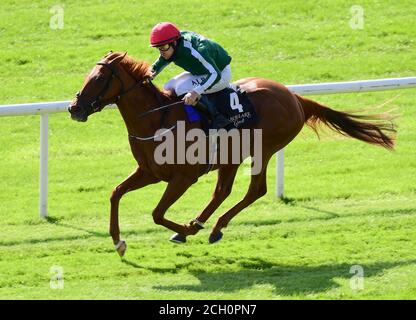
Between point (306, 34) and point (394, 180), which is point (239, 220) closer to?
point (394, 180)

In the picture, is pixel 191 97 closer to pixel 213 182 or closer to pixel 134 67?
pixel 134 67

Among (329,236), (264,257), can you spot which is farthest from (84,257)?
(329,236)

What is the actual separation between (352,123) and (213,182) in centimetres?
193

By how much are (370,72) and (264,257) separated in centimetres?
581

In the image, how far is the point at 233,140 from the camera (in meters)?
9.55

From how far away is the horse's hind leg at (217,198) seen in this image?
374 inches

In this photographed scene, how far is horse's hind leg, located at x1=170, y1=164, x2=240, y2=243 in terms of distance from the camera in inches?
374

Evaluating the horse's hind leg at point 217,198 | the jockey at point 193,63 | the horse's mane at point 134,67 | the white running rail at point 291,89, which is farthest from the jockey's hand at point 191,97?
the white running rail at point 291,89

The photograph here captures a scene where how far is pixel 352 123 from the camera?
10.4 m

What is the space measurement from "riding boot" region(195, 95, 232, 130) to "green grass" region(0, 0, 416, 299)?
39.1 inches

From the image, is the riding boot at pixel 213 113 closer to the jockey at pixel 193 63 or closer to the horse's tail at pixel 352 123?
the jockey at pixel 193 63

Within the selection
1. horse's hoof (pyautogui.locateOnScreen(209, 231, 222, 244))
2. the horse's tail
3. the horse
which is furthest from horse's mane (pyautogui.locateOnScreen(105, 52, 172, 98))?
the horse's tail

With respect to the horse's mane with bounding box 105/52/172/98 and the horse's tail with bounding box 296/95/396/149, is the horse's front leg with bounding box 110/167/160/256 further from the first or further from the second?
the horse's tail with bounding box 296/95/396/149

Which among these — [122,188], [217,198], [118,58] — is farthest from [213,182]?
[118,58]
